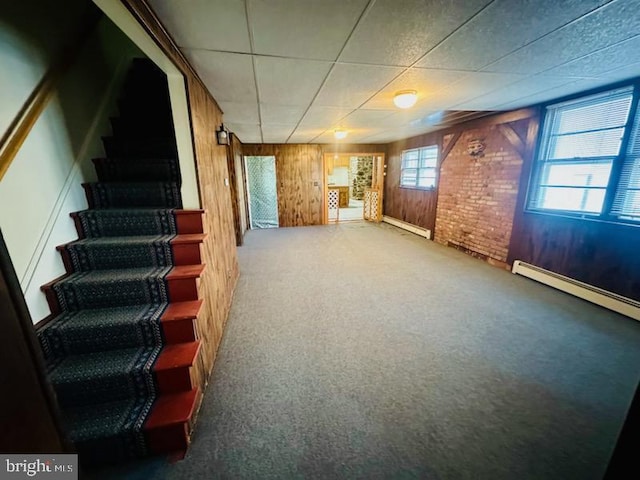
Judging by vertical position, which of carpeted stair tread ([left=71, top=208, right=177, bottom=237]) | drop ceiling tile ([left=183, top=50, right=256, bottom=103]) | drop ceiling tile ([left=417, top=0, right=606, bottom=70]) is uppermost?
drop ceiling tile ([left=183, top=50, right=256, bottom=103])

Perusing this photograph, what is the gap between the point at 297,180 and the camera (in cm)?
695

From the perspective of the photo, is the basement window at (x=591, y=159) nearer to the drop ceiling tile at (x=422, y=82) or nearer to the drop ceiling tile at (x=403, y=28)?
the drop ceiling tile at (x=422, y=82)

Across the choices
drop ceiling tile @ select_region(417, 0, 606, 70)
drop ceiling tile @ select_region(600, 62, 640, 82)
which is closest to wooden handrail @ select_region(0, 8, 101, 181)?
drop ceiling tile @ select_region(417, 0, 606, 70)

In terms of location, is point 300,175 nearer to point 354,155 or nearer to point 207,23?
point 354,155

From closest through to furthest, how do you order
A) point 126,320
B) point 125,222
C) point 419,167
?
point 126,320, point 125,222, point 419,167

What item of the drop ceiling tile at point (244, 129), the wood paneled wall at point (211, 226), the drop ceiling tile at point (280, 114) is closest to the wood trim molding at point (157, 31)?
the wood paneled wall at point (211, 226)

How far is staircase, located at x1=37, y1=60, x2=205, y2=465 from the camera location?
4.49 ft

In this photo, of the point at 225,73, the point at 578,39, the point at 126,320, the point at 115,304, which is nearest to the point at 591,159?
the point at 578,39

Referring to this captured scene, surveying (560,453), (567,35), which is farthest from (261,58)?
(560,453)

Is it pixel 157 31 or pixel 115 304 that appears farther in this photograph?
pixel 115 304

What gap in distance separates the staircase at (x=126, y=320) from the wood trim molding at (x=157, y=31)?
0.91m

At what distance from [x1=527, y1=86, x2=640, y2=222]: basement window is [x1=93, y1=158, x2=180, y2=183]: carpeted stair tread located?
173 inches

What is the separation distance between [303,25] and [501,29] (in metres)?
1.21

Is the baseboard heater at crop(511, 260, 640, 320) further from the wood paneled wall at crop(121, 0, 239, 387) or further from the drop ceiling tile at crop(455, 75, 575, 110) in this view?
the wood paneled wall at crop(121, 0, 239, 387)
